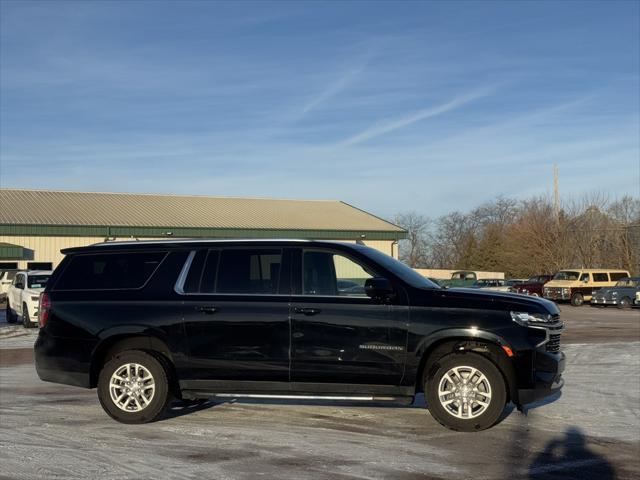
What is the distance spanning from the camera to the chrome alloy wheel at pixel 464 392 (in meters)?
8.08

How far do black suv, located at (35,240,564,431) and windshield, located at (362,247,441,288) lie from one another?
32 mm

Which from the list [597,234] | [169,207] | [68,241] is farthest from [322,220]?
[597,234]

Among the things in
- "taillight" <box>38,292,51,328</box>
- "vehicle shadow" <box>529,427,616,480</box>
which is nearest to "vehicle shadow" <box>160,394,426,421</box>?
"taillight" <box>38,292,51,328</box>

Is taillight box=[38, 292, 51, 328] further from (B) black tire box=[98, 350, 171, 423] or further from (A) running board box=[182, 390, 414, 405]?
(A) running board box=[182, 390, 414, 405]

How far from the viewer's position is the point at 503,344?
8000 mm

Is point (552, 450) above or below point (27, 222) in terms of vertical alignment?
below

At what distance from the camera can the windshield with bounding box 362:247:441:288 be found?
335 inches

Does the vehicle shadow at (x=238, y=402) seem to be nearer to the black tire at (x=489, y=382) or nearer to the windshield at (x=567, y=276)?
the black tire at (x=489, y=382)

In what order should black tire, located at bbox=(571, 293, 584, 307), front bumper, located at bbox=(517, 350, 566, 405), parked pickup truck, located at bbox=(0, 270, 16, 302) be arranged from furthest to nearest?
black tire, located at bbox=(571, 293, 584, 307) < parked pickup truck, located at bbox=(0, 270, 16, 302) < front bumper, located at bbox=(517, 350, 566, 405)

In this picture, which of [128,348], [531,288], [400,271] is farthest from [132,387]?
[531,288]

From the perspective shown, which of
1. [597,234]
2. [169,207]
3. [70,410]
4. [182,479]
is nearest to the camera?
[182,479]

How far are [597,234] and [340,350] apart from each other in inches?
2400

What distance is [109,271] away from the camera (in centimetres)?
897

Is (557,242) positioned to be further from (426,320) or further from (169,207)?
(426,320)
